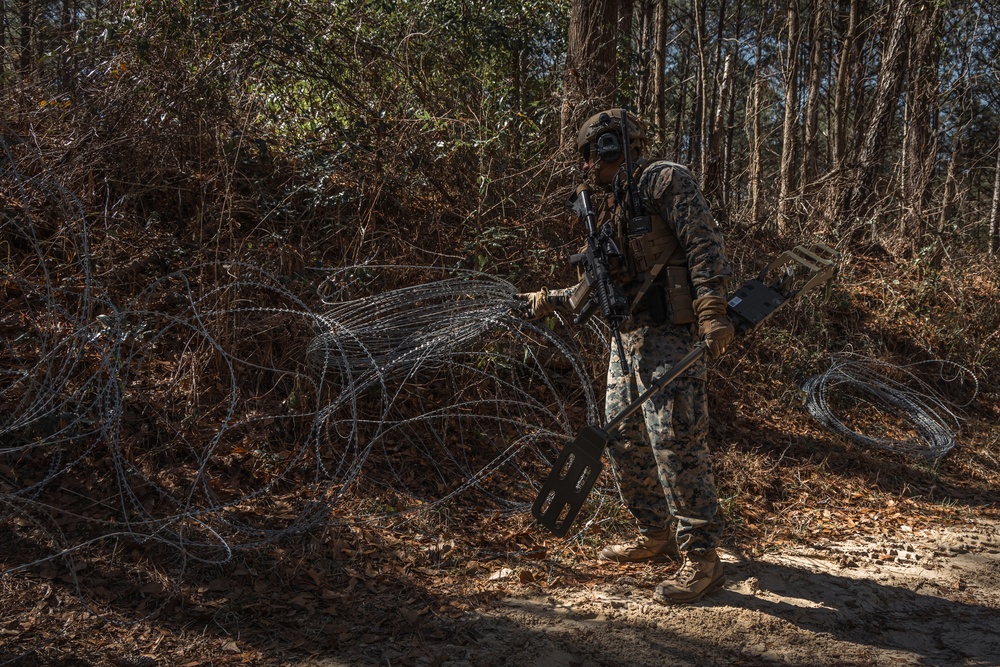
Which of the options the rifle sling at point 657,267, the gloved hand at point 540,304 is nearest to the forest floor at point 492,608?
the gloved hand at point 540,304

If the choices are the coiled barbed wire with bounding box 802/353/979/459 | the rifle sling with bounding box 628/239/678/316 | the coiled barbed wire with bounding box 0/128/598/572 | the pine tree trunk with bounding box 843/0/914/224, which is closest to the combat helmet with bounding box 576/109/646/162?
the rifle sling with bounding box 628/239/678/316

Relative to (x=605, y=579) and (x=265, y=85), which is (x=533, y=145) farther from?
(x=605, y=579)

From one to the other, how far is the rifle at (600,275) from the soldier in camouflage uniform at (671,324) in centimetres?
6

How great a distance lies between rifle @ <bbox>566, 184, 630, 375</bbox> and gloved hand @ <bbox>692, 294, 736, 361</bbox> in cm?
37

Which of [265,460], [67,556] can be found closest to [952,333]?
[265,460]

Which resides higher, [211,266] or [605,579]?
[211,266]

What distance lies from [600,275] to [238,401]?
2654mm

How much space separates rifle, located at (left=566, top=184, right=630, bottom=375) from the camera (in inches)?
141

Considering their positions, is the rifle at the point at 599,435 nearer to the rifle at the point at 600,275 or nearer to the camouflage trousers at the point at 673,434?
the camouflage trousers at the point at 673,434

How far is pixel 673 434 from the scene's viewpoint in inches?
139

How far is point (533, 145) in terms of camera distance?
6.51 m

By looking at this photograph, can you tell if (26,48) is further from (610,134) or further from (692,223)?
(692,223)

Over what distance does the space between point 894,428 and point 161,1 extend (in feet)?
23.2

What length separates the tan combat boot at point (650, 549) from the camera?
392 cm
